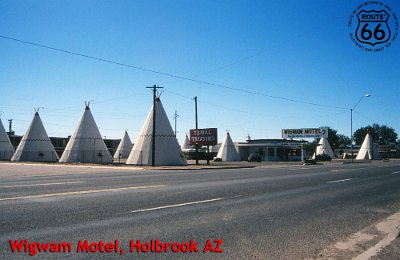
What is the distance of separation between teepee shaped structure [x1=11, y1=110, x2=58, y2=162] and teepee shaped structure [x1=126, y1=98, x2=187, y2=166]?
1563cm

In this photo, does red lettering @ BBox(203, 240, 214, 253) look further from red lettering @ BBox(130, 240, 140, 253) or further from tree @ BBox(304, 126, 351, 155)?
tree @ BBox(304, 126, 351, 155)

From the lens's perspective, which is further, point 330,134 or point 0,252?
point 330,134

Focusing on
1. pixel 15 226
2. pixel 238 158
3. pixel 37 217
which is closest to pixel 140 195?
pixel 37 217

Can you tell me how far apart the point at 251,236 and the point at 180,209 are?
2726 millimetres

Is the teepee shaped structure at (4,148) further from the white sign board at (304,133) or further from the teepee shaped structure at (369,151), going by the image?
the teepee shaped structure at (369,151)

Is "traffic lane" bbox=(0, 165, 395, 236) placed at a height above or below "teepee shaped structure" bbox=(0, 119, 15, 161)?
below

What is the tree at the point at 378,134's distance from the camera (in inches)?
6029

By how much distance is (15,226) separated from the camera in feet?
20.1

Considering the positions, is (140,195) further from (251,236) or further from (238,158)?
(238,158)

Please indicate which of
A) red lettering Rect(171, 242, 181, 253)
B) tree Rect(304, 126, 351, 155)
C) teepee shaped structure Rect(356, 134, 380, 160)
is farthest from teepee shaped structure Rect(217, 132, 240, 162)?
tree Rect(304, 126, 351, 155)

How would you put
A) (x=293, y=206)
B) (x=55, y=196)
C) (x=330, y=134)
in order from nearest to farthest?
(x=293, y=206) < (x=55, y=196) < (x=330, y=134)

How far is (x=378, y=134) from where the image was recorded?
156m

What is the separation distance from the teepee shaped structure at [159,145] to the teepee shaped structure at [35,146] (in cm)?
1563

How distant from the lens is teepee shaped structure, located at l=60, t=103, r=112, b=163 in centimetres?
4238
